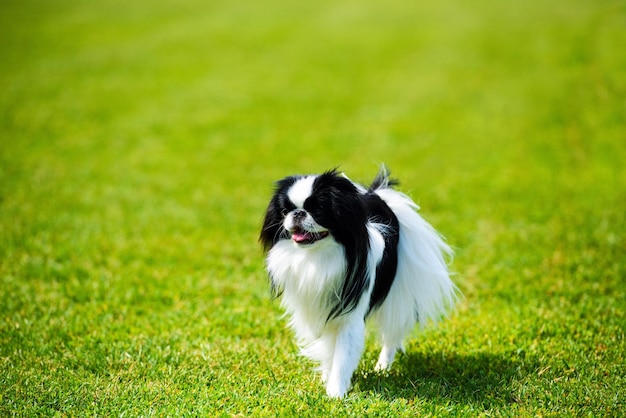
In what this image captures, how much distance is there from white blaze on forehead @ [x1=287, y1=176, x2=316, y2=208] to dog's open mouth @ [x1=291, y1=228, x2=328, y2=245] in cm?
16

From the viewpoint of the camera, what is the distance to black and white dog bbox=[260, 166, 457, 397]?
12.9 ft

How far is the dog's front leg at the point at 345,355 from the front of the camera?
426cm

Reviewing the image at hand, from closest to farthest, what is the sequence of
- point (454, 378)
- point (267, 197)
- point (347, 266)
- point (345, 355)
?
point (347, 266), point (345, 355), point (454, 378), point (267, 197)

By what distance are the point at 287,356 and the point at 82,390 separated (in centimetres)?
155

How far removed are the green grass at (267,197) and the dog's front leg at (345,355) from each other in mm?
127

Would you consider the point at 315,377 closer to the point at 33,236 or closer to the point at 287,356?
the point at 287,356

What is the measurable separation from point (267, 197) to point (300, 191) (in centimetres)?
605

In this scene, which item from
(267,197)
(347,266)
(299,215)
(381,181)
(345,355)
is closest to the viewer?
(299,215)

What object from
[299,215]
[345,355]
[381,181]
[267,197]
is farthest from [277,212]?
[267,197]

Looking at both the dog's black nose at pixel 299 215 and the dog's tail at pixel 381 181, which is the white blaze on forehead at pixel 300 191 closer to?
the dog's black nose at pixel 299 215

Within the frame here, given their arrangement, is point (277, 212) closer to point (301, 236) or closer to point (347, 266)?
point (301, 236)

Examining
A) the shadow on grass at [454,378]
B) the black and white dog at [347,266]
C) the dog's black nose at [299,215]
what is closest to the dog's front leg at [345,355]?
the black and white dog at [347,266]

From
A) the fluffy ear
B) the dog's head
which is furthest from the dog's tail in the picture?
the fluffy ear

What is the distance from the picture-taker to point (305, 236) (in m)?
3.94
